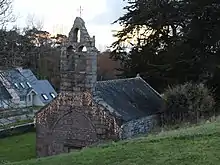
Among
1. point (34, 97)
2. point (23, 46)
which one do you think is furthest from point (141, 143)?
point (34, 97)

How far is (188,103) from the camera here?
2498cm

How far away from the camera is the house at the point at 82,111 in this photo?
73.9 ft

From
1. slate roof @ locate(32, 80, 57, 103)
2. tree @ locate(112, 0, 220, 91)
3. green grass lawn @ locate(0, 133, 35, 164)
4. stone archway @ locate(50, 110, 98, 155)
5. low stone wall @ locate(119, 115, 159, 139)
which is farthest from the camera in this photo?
slate roof @ locate(32, 80, 57, 103)

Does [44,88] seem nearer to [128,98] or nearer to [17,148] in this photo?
[17,148]

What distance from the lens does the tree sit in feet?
101

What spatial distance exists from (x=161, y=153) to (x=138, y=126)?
12.1 m

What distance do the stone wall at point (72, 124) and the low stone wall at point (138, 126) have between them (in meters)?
0.40

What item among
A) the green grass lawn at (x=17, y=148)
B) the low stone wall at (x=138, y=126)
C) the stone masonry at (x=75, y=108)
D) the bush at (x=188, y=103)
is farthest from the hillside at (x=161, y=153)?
the green grass lawn at (x=17, y=148)

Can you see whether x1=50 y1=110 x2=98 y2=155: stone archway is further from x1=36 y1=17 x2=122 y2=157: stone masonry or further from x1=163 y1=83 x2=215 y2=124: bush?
x1=163 y1=83 x2=215 y2=124: bush

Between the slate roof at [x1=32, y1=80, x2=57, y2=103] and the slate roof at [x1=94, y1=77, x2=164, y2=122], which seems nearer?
the slate roof at [x1=94, y1=77, x2=164, y2=122]

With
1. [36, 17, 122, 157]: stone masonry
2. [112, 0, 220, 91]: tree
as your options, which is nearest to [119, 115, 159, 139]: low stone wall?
[36, 17, 122, 157]: stone masonry

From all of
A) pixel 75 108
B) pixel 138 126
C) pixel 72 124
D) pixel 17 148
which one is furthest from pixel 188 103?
pixel 17 148

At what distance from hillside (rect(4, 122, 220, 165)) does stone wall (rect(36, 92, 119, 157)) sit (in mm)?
8956

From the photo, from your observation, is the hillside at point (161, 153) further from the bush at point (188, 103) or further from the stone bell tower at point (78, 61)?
the bush at point (188, 103)
